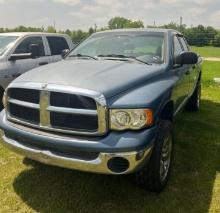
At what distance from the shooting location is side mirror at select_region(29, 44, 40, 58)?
735 cm

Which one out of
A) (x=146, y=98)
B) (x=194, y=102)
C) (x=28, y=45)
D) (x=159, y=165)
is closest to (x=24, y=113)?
(x=146, y=98)

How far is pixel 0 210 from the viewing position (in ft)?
11.6

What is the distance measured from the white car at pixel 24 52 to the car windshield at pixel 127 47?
4.99 feet

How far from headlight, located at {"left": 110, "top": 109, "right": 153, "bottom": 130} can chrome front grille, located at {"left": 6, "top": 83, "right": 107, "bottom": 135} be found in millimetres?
99

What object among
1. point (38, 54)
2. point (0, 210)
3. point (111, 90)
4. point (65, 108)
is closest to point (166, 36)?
point (111, 90)

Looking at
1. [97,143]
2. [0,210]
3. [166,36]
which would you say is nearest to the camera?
[97,143]

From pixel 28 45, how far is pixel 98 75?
14.6 feet

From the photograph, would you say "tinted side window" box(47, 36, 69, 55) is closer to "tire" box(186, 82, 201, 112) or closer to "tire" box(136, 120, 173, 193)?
"tire" box(186, 82, 201, 112)

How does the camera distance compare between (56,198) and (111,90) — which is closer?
(111,90)

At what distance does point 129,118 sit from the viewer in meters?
3.30

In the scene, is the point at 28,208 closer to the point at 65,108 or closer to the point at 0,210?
the point at 0,210

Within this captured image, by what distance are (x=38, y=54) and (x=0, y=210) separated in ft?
15.9

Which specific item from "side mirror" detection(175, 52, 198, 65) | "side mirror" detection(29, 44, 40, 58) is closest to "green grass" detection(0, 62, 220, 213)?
"side mirror" detection(175, 52, 198, 65)

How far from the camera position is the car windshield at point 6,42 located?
24.0 feet
